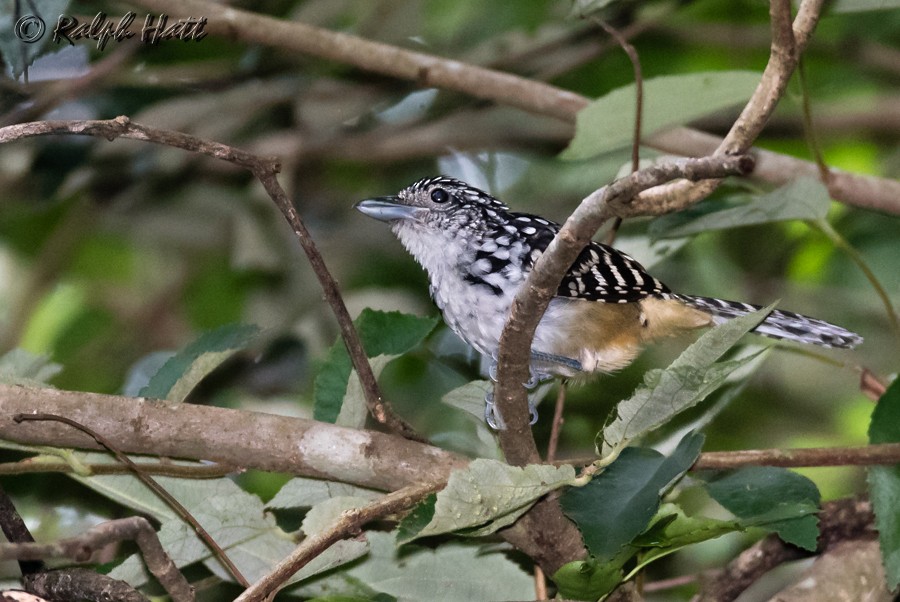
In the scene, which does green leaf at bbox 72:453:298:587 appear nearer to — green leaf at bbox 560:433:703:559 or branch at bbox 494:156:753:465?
branch at bbox 494:156:753:465

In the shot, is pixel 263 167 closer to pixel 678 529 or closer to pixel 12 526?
pixel 12 526

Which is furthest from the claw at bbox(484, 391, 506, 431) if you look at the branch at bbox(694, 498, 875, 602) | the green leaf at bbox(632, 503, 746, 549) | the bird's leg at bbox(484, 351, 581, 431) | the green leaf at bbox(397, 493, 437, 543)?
the branch at bbox(694, 498, 875, 602)

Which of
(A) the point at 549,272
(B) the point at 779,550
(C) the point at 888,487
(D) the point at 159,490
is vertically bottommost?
(B) the point at 779,550

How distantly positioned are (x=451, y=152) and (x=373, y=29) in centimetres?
72

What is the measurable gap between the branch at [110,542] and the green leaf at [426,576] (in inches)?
26.0

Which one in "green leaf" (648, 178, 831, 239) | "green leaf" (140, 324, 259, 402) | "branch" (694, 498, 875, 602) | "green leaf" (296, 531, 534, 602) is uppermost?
"green leaf" (648, 178, 831, 239)

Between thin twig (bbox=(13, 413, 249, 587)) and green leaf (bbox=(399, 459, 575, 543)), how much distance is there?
1.57 feet

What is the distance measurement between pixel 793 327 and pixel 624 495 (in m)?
1.32

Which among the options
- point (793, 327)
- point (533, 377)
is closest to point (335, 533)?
point (533, 377)

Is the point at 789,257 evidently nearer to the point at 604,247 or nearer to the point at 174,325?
the point at 604,247

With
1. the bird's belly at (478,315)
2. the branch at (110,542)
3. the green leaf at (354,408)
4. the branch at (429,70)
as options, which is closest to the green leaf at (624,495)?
the green leaf at (354,408)

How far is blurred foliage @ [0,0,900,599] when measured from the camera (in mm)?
4727

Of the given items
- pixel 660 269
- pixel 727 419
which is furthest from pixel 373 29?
pixel 727 419

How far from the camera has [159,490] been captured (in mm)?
2596
